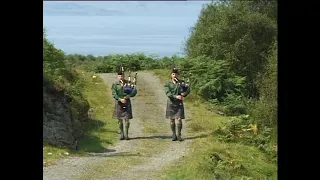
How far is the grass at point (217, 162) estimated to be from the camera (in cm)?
841

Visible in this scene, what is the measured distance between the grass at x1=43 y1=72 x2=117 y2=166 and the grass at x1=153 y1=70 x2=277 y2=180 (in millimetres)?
1619

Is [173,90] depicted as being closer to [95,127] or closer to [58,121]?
[58,121]

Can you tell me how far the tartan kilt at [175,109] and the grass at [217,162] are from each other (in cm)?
59

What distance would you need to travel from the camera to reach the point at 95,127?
11.6 metres

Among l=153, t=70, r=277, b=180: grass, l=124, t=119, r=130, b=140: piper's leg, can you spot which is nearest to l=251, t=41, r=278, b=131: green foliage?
l=153, t=70, r=277, b=180: grass

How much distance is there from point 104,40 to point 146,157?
2.11m

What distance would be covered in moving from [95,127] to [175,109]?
1.78 metres

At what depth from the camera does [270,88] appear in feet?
39.7

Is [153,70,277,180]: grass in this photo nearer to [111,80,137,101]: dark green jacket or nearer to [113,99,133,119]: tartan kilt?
[113,99,133,119]: tartan kilt

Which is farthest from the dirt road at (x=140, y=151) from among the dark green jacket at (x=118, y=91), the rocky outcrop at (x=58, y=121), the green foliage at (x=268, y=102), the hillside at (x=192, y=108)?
the green foliage at (x=268, y=102)

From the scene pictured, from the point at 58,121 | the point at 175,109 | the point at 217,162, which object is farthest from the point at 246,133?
the point at 58,121
